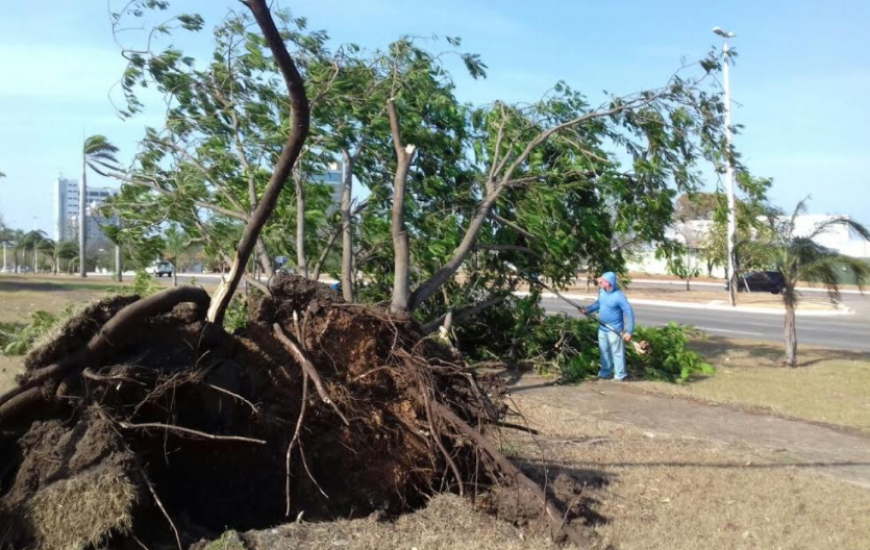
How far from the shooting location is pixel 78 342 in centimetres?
480

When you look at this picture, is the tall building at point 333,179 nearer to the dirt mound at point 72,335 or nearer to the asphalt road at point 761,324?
the dirt mound at point 72,335

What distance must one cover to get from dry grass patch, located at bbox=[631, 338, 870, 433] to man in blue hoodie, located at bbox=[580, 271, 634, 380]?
1.53 ft

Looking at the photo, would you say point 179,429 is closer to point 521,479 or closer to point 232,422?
point 232,422

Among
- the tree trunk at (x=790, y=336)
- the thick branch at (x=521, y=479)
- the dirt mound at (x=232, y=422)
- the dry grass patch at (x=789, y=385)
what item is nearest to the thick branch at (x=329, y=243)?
the dirt mound at (x=232, y=422)

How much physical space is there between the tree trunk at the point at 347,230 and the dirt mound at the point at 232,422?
3.01 m

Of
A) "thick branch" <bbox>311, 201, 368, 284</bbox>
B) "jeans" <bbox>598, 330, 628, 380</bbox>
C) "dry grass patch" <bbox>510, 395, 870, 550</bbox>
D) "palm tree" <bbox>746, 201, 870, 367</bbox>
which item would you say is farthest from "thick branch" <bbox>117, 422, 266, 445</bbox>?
"palm tree" <bbox>746, 201, 870, 367</bbox>

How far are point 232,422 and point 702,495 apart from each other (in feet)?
11.1

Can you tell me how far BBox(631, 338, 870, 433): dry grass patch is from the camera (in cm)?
1034

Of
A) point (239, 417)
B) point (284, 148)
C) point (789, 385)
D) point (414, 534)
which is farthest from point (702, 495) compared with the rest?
point (789, 385)

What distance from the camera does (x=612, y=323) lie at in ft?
40.6

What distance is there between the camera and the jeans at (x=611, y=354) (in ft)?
39.6

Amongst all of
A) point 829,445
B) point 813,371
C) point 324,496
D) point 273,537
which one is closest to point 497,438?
point 324,496

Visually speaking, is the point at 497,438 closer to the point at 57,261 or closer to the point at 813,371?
the point at 813,371

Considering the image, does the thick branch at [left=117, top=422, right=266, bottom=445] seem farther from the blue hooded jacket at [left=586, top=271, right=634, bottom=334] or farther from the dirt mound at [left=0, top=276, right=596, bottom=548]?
the blue hooded jacket at [left=586, top=271, right=634, bottom=334]
